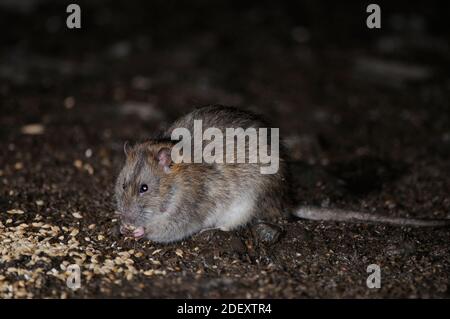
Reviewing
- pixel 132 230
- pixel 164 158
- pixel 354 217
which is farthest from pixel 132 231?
pixel 354 217

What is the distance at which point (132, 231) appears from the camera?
18.8 feet

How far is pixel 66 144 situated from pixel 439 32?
9610 mm

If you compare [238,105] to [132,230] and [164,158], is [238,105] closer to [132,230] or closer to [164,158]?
[164,158]

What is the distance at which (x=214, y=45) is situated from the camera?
42.9 ft

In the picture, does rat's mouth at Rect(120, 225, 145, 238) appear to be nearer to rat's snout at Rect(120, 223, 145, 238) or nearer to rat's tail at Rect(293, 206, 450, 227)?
rat's snout at Rect(120, 223, 145, 238)

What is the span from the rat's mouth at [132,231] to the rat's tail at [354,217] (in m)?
1.63

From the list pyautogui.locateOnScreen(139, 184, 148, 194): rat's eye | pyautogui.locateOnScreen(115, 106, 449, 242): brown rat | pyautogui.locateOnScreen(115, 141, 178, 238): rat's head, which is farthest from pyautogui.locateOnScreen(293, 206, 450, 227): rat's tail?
pyautogui.locateOnScreen(139, 184, 148, 194): rat's eye

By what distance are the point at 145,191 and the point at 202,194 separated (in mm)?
568

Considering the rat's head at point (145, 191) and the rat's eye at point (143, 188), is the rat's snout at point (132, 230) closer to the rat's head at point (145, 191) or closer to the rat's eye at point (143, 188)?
the rat's head at point (145, 191)

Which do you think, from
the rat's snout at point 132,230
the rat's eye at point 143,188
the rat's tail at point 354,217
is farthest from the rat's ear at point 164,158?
the rat's tail at point 354,217

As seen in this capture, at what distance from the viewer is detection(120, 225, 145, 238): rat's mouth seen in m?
5.73

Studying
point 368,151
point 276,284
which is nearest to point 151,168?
point 276,284

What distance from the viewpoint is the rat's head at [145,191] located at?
5.70 meters
